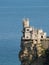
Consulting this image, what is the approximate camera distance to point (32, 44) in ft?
156

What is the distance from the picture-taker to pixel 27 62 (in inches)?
1868

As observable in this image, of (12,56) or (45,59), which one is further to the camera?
(12,56)

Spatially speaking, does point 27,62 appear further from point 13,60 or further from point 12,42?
point 12,42

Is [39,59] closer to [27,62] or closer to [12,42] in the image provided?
[27,62]

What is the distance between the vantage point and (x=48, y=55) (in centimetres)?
4519

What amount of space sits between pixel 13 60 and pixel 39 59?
39513 millimetres

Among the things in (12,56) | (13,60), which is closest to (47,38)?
(13,60)

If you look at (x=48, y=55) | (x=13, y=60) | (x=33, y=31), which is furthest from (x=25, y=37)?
(x=13, y=60)

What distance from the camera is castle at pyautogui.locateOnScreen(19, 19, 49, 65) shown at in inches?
1827

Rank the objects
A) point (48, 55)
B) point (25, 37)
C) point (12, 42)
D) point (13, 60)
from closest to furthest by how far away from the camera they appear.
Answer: point (48, 55) → point (25, 37) → point (13, 60) → point (12, 42)

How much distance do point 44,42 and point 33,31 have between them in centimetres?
161

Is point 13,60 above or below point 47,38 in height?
below

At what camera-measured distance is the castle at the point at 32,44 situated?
46.4m

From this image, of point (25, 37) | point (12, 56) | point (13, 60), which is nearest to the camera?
point (25, 37)
